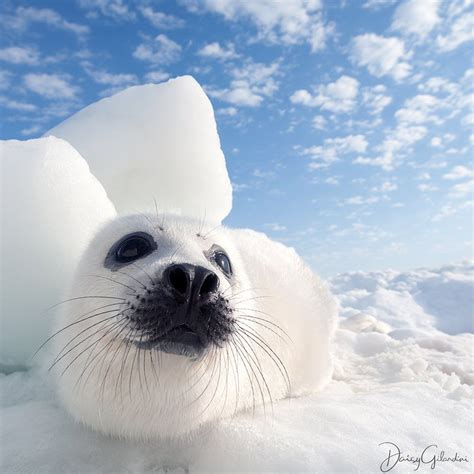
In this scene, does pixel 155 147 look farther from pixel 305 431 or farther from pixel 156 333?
Result: pixel 305 431

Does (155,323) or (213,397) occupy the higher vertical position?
(155,323)

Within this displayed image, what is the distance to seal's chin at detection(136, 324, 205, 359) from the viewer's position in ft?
5.43

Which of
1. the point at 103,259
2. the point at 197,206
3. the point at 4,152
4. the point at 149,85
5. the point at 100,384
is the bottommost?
the point at 100,384

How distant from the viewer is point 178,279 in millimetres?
1626

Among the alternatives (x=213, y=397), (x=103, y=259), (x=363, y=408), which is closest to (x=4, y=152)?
(x=103, y=259)

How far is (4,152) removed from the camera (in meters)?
3.18

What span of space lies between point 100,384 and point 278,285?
60.9 inches

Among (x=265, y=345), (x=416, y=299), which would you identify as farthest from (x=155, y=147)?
(x=416, y=299)

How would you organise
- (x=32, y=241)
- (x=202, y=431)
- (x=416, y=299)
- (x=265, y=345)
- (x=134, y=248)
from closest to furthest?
(x=202, y=431)
(x=134, y=248)
(x=265, y=345)
(x=32, y=241)
(x=416, y=299)

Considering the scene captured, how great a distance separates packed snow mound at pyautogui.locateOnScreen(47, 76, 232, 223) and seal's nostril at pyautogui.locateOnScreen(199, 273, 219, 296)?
2.88 m

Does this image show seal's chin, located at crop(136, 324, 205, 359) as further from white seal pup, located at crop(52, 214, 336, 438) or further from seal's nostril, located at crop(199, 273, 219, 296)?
seal's nostril, located at crop(199, 273, 219, 296)

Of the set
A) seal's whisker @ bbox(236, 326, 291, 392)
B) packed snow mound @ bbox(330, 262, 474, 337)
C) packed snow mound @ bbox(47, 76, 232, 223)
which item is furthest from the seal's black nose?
packed snow mound @ bbox(330, 262, 474, 337)

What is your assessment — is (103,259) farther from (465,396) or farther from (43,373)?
(465,396)

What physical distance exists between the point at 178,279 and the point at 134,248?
1.77ft
